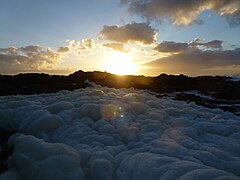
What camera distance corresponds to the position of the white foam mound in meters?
8.32

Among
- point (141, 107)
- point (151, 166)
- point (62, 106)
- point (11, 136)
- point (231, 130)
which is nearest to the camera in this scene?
point (151, 166)

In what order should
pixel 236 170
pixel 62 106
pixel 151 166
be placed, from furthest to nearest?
pixel 62 106 → pixel 236 170 → pixel 151 166

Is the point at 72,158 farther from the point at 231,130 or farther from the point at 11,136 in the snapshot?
the point at 231,130

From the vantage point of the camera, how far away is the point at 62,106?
553 inches

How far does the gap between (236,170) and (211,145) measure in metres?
2.14

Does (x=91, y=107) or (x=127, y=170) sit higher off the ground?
(x=91, y=107)

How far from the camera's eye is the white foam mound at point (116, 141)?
832 centimetres

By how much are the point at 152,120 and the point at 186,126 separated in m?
1.55

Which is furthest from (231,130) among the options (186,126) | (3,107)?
(3,107)

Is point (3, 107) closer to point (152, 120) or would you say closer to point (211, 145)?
point (152, 120)

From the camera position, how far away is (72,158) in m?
8.66

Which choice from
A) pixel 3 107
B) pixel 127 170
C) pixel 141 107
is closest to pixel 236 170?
pixel 127 170

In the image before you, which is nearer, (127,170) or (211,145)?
(127,170)

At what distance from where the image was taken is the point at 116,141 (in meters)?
11.0
